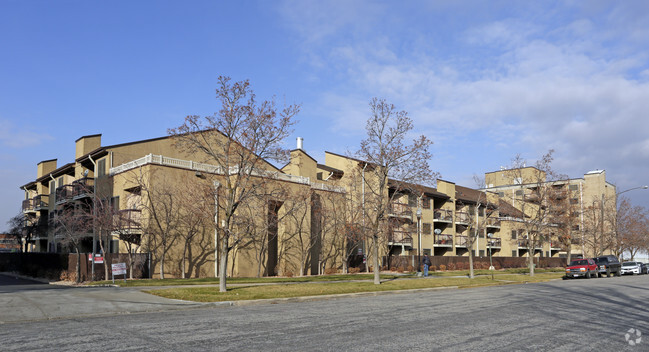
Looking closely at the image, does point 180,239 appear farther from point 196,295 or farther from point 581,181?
point 581,181

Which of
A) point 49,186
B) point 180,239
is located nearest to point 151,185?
point 180,239

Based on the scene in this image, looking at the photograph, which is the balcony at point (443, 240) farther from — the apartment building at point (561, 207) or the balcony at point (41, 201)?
the balcony at point (41, 201)

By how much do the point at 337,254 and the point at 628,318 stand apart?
104 feet

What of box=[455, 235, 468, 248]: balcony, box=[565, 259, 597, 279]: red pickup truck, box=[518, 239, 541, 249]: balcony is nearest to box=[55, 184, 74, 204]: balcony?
box=[518, 239, 541, 249]: balcony

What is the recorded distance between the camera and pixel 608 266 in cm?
4269

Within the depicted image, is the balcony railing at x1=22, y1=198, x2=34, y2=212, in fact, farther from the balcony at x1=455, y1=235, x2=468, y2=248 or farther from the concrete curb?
the concrete curb

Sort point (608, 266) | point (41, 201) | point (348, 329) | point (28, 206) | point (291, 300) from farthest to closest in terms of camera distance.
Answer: point (28, 206)
point (41, 201)
point (608, 266)
point (291, 300)
point (348, 329)

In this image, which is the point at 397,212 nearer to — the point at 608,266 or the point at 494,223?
the point at 608,266

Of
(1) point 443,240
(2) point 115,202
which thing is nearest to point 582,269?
(1) point 443,240

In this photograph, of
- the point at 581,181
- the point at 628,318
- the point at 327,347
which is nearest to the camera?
the point at 327,347

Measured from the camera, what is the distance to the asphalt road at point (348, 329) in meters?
8.99

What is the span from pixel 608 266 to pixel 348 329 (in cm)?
3993

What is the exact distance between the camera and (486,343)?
932 cm

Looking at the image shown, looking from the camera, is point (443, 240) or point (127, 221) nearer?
point (127, 221)
